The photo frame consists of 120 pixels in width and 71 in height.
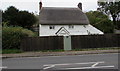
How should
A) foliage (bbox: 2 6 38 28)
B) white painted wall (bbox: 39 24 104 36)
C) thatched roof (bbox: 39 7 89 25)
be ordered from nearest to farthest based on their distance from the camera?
white painted wall (bbox: 39 24 104 36)
thatched roof (bbox: 39 7 89 25)
foliage (bbox: 2 6 38 28)

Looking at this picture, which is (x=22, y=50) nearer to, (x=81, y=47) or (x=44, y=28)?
(x=81, y=47)

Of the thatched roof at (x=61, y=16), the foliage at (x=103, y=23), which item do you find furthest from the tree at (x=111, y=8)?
the thatched roof at (x=61, y=16)

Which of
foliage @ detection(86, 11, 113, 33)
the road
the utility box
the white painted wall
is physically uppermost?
foliage @ detection(86, 11, 113, 33)

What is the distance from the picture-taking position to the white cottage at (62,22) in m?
35.0

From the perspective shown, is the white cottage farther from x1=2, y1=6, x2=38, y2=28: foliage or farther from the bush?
the bush

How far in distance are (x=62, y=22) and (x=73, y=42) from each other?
15.6 metres

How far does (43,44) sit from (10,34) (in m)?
3.56

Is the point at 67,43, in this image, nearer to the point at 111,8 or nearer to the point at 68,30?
the point at 68,30

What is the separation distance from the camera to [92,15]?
5434cm

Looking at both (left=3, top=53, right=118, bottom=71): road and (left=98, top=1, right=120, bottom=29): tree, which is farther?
(left=98, top=1, right=120, bottom=29): tree

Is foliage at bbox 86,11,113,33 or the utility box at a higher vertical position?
foliage at bbox 86,11,113,33

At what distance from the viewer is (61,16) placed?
36844mm

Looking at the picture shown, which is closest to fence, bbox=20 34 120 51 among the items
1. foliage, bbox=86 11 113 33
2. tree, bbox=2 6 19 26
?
tree, bbox=2 6 19 26

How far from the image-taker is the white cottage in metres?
35.0
